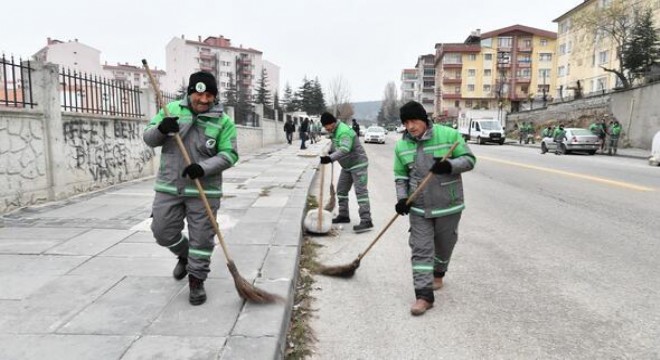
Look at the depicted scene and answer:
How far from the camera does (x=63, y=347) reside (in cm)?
288

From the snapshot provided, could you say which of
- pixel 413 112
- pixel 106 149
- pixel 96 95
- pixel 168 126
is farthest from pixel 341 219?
pixel 96 95

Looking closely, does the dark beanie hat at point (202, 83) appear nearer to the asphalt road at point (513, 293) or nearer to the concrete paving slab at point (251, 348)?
the concrete paving slab at point (251, 348)

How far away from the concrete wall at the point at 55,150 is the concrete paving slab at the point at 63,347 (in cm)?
485

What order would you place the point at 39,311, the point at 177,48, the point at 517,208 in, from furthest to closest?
the point at 177,48
the point at 517,208
the point at 39,311

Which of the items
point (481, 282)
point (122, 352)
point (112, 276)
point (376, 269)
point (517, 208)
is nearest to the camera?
point (122, 352)

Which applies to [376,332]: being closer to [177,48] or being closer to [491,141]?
[491,141]

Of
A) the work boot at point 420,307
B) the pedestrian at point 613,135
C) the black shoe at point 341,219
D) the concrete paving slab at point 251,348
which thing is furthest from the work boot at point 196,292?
the pedestrian at point 613,135

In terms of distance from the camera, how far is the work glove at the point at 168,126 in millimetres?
3393

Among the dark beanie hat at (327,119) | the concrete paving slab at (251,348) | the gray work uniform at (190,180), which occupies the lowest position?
the concrete paving slab at (251,348)

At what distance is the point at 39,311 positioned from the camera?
343 centimetres

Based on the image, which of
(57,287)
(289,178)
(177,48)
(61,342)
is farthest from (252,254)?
(177,48)

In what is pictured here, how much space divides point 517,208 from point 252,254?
5450mm

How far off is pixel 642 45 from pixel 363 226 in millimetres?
36674

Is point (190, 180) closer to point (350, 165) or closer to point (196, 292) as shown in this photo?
point (196, 292)
